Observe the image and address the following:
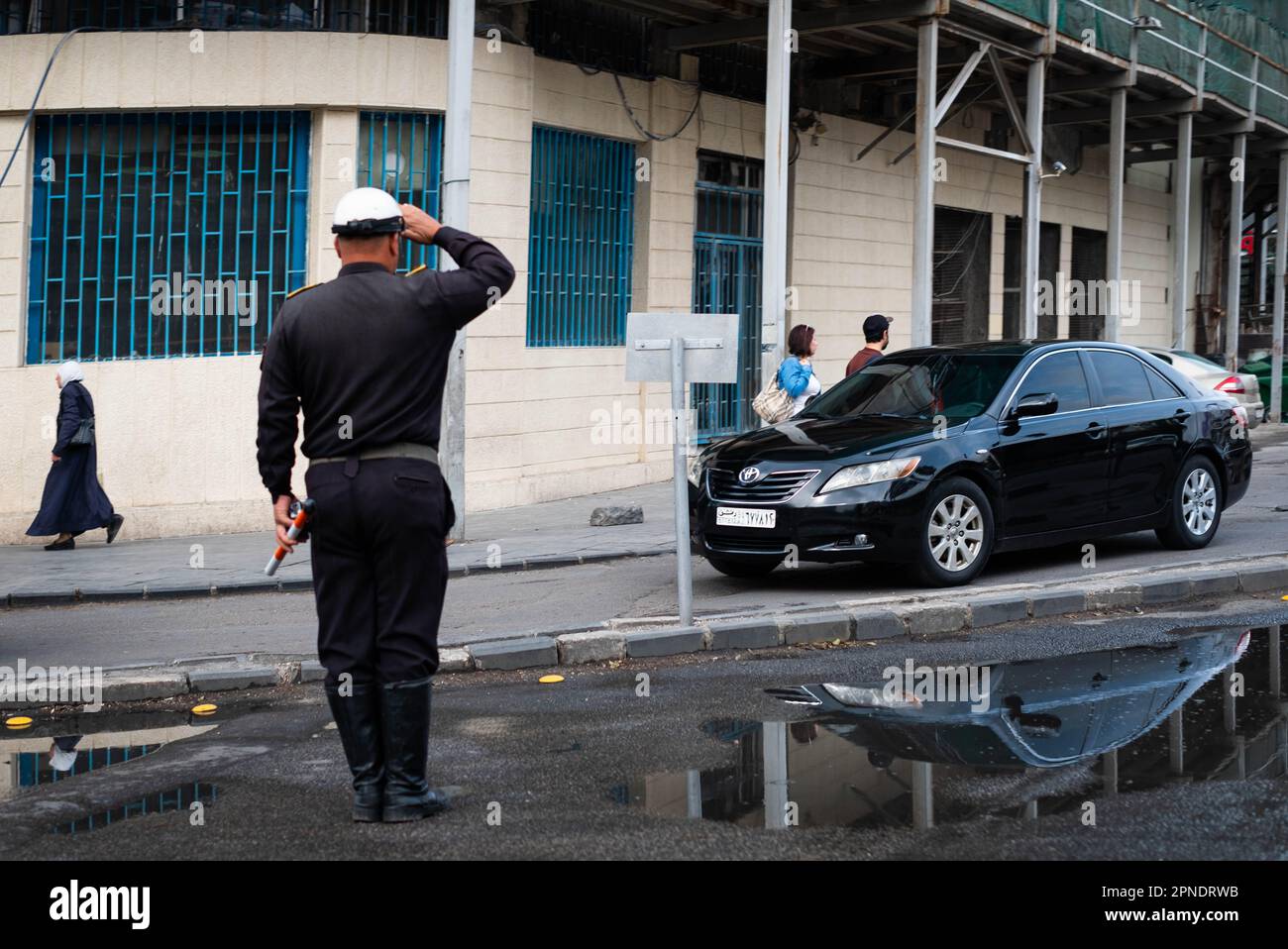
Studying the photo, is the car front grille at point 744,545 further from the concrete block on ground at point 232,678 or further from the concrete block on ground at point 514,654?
the concrete block on ground at point 232,678

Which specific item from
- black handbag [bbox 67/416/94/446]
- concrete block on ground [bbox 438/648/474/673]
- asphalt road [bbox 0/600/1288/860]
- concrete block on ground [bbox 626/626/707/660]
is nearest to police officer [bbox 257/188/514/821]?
asphalt road [bbox 0/600/1288/860]

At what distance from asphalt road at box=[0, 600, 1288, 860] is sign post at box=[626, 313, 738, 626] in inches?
52.6

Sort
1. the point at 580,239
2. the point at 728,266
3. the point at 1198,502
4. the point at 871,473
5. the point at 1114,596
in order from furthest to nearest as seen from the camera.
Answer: the point at 728,266 → the point at 580,239 → the point at 1198,502 → the point at 871,473 → the point at 1114,596

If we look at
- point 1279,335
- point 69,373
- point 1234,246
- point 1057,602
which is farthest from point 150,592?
point 1234,246

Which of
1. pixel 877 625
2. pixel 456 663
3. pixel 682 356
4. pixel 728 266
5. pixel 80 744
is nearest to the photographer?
pixel 80 744

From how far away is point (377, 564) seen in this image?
521 centimetres

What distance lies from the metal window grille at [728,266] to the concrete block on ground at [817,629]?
9.58m

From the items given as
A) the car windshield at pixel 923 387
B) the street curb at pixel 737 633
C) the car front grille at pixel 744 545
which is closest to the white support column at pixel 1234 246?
the car windshield at pixel 923 387

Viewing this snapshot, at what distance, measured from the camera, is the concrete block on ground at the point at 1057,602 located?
9.36 meters

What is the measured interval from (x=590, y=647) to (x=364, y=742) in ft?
10.3

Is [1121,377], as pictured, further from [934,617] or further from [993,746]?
[993,746]

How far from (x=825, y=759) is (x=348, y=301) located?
7.94 feet

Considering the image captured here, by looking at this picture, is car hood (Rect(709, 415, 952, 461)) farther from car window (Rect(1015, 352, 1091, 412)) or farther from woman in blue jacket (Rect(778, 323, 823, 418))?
woman in blue jacket (Rect(778, 323, 823, 418))

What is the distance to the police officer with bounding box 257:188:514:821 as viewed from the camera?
518cm
